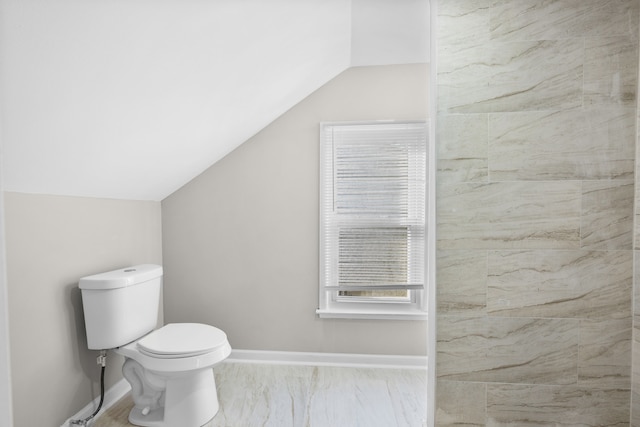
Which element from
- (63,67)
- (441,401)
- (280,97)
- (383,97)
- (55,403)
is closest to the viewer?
(63,67)

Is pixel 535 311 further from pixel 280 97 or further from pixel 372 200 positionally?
pixel 280 97

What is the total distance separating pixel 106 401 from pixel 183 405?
0.53m

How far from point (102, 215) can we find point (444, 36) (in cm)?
186

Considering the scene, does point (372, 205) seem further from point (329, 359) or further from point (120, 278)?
point (120, 278)

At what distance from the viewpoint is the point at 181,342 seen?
1.82 meters

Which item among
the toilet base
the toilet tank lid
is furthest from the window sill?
the toilet tank lid

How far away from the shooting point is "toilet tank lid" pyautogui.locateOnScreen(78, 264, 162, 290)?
1.71 m

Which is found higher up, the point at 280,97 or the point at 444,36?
the point at 280,97


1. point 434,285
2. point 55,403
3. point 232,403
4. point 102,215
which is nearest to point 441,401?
point 434,285

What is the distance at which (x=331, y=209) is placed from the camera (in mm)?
2467

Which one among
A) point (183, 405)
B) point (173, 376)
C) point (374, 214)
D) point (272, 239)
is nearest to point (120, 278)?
point (173, 376)

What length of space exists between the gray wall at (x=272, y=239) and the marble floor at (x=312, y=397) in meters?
0.18

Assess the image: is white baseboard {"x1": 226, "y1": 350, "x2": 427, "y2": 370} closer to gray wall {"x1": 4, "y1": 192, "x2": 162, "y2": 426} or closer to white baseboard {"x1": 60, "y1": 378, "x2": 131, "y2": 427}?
white baseboard {"x1": 60, "y1": 378, "x2": 131, "y2": 427}

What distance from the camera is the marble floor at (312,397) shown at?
6.10 ft
